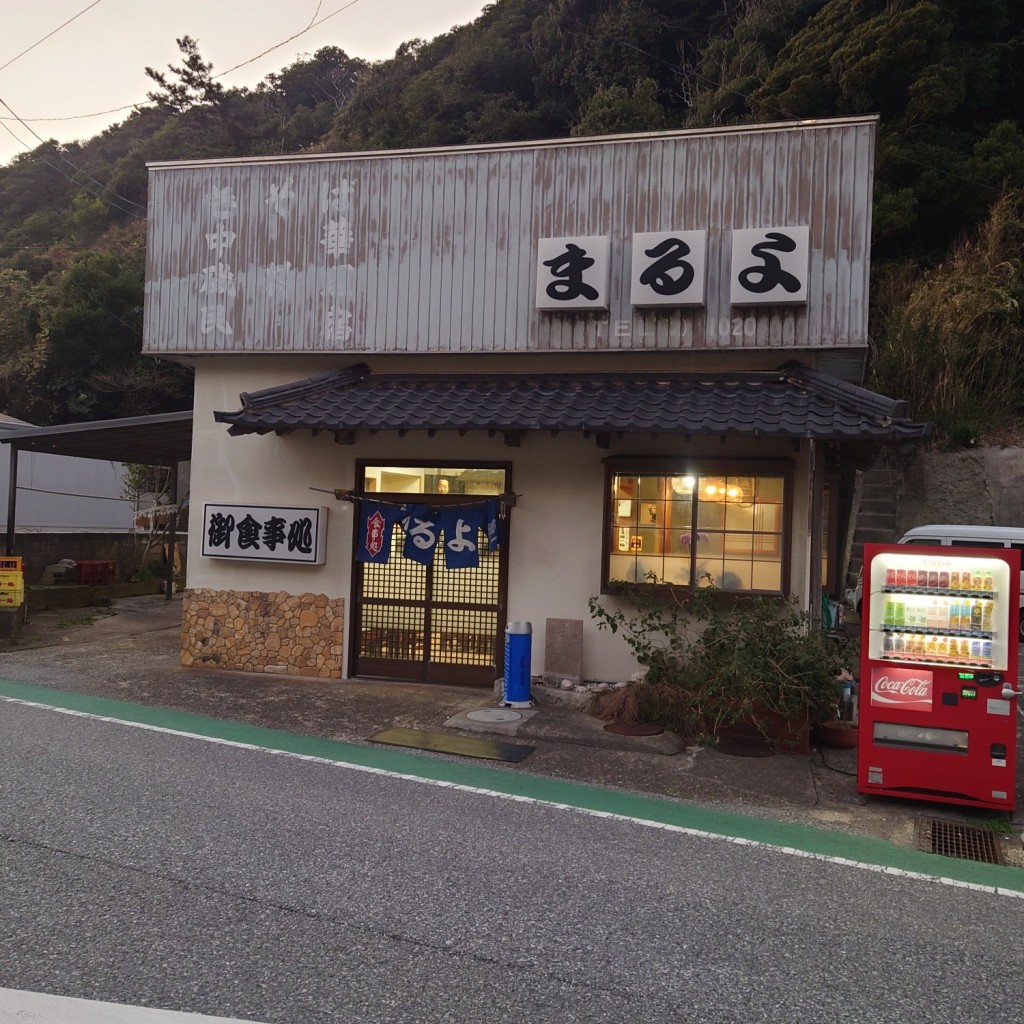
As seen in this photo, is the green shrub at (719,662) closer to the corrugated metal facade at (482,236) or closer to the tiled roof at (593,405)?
the tiled roof at (593,405)

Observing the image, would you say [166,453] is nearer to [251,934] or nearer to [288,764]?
[288,764]

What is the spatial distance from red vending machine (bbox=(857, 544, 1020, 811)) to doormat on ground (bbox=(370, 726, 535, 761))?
2.98 meters

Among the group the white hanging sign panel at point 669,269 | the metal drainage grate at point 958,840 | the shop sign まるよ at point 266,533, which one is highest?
the white hanging sign panel at point 669,269

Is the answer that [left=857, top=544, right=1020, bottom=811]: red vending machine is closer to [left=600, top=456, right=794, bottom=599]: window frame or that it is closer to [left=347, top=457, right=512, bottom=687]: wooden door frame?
[left=600, top=456, right=794, bottom=599]: window frame

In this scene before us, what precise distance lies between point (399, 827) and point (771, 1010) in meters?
2.77

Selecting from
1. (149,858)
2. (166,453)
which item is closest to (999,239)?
(166,453)

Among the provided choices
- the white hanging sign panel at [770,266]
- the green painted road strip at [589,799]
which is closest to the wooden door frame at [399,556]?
the green painted road strip at [589,799]

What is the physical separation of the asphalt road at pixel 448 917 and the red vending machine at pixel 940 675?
A: 5.47 feet

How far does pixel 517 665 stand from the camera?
9.49m

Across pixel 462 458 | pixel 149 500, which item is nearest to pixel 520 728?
pixel 462 458

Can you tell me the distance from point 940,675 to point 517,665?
441cm

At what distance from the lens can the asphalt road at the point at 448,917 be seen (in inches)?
137

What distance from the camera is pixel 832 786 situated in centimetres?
724

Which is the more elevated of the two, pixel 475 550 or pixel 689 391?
pixel 689 391
